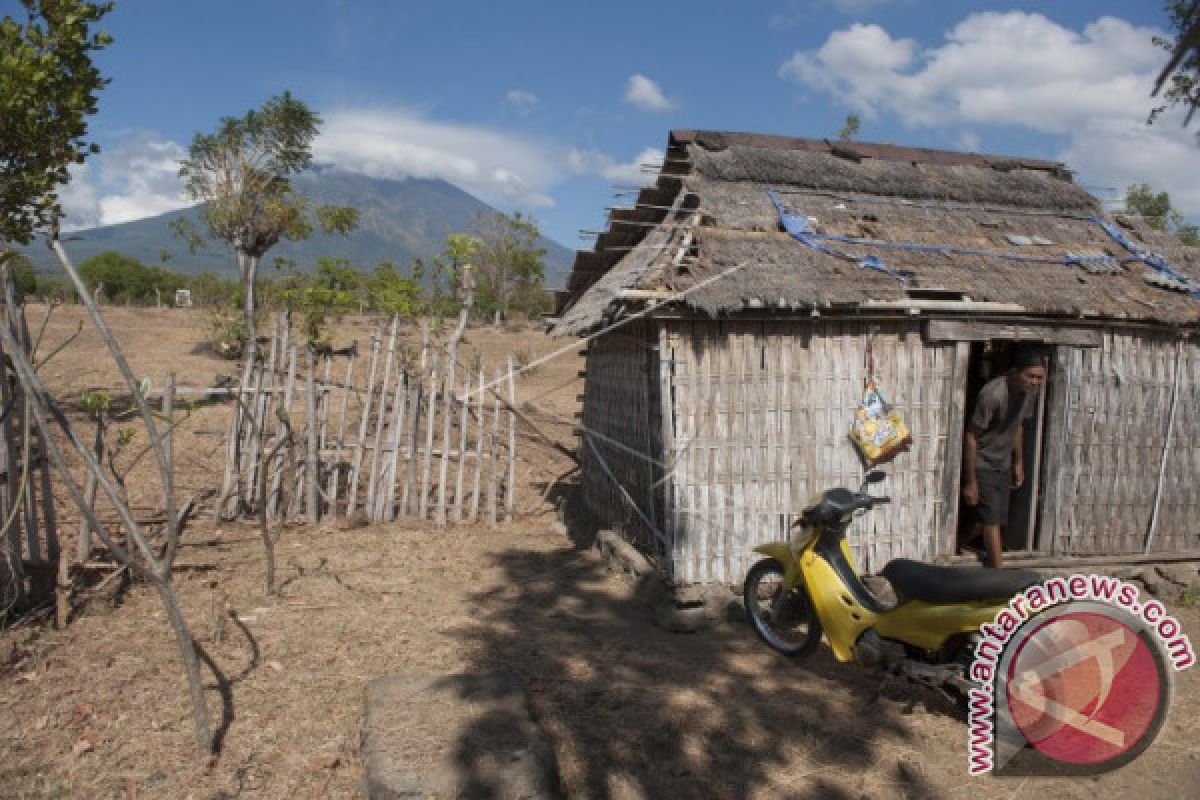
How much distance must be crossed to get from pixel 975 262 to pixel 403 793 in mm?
5578

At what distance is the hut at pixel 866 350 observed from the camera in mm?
5309

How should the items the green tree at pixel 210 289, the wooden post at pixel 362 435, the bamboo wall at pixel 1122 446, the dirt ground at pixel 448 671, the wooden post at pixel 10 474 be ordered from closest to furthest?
the dirt ground at pixel 448 671, the wooden post at pixel 10 474, the bamboo wall at pixel 1122 446, the wooden post at pixel 362 435, the green tree at pixel 210 289

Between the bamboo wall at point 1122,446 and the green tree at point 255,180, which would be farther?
the green tree at point 255,180

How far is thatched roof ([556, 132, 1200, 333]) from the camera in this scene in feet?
17.6

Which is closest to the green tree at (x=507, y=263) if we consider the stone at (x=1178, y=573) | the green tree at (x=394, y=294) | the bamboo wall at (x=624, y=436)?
the green tree at (x=394, y=294)

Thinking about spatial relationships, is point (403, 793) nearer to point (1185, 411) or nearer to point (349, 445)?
point (349, 445)

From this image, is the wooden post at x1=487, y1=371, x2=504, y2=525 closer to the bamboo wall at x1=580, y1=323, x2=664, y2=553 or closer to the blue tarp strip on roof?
the bamboo wall at x1=580, y1=323, x2=664, y2=553

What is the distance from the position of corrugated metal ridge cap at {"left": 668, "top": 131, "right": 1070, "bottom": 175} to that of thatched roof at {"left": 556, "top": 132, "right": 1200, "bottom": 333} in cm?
1

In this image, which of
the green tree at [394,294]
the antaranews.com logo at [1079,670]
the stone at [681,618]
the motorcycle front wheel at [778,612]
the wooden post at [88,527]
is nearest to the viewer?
the antaranews.com logo at [1079,670]

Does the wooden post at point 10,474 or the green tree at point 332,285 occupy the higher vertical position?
the green tree at point 332,285

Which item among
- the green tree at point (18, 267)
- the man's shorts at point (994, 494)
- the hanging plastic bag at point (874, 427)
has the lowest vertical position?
the man's shorts at point (994, 494)

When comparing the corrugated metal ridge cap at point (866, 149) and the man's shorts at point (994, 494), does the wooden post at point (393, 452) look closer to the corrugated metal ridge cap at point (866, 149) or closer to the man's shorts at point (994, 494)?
the corrugated metal ridge cap at point (866, 149)

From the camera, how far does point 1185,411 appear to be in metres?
6.34

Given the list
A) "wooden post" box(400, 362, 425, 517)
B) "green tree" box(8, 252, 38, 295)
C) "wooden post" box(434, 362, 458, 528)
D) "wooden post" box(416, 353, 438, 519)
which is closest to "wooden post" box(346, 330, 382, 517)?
"wooden post" box(400, 362, 425, 517)
